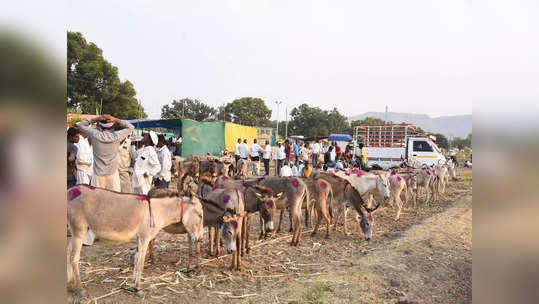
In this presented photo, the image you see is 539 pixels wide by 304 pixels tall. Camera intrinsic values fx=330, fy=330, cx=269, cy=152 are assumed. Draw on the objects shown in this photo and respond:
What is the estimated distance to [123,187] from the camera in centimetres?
877

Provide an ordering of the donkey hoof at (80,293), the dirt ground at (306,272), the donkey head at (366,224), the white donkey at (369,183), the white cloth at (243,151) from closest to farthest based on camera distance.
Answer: the donkey hoof at (80,293) < the dirt ground at (306,272) < the donkey head at (366,224) < the white donkey at (369,183) < the white cloth at (243,151)

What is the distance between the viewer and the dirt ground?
16.9ft

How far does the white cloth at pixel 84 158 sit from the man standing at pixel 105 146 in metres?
0.41

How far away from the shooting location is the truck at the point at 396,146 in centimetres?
2056

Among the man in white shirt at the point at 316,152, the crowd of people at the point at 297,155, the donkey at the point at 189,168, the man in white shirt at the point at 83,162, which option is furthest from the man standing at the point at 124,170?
the man in white shirt at the point at 316,152

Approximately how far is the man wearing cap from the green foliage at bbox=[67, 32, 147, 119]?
21.1 m

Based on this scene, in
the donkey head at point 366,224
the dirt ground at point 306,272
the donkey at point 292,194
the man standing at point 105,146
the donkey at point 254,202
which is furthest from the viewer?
the donkey head at point 366,224

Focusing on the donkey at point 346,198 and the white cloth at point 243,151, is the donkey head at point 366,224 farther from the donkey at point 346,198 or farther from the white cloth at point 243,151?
the white cloth at point 243,151
